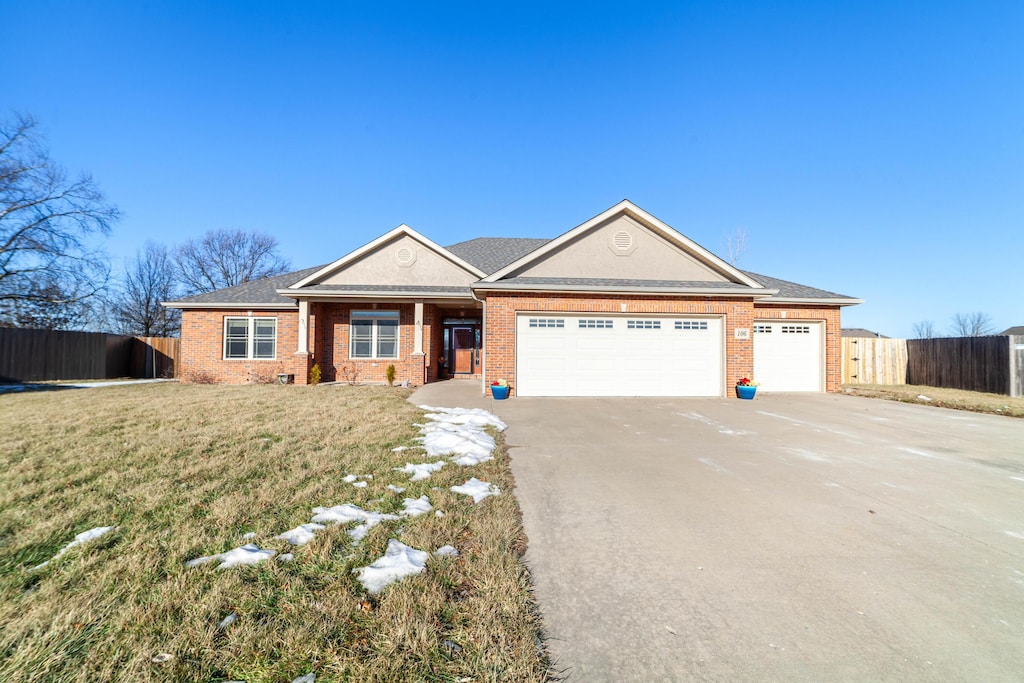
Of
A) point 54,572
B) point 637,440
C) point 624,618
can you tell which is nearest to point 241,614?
point 54,572

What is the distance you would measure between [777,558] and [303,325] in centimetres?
1415

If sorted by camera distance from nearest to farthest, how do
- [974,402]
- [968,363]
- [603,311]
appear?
[974,402] → [603,311] → [968,363]

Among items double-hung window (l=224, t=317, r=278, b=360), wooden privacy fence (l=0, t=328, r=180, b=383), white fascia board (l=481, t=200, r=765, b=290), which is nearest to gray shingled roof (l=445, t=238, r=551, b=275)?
white fascia board (l=481, t=200, r=765, b=290)

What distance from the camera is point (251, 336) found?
1487 cm

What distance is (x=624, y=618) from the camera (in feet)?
7.23

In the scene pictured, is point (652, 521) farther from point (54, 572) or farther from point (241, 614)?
point (54, 572)

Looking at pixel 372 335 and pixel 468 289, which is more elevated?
pixel 468 289

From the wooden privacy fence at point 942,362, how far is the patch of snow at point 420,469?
17.7 meters

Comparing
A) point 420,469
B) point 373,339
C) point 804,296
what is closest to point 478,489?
point 420,469

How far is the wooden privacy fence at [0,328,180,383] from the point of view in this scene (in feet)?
51.4

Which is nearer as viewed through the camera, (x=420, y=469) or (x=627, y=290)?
(x=420, y=469)

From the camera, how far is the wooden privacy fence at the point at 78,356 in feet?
51.4

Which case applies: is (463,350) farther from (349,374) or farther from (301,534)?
(301,534)

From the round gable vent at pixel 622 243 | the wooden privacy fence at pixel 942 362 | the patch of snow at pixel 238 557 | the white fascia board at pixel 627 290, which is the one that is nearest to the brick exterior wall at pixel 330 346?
the white fascia board at pixel 627 290
